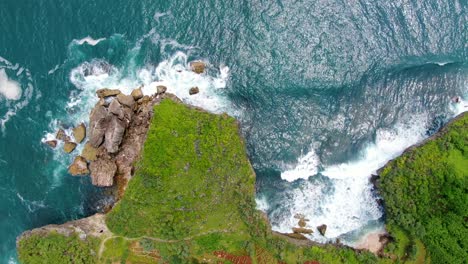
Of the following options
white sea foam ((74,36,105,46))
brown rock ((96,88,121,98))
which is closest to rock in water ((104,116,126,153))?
brown rock ((96,88,121,98))

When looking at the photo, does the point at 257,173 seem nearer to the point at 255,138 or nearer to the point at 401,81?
the point at 255,138

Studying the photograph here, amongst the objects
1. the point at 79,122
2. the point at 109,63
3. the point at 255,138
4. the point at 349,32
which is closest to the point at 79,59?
the point at 109,63

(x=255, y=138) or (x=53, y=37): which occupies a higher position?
(x=53, y=37)

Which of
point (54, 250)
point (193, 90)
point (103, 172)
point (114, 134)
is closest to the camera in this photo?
point (54, 250)

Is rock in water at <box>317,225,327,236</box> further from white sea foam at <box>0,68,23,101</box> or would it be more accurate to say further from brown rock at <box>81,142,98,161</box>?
white sea foam at <box>0,68,23,101</box>

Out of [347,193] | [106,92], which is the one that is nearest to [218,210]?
[347,193]

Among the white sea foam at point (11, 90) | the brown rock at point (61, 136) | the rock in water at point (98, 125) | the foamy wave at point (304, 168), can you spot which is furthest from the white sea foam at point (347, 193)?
the white sea foam at point (11, 90)

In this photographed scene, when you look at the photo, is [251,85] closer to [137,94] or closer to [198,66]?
[198,66]
